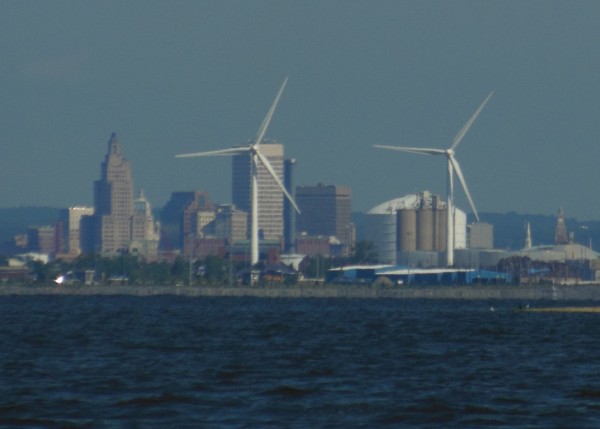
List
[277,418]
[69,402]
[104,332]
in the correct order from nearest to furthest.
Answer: [277,418] < [69,402] < [104,332]

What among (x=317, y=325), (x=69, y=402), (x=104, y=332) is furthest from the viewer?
(x=317, y=325)

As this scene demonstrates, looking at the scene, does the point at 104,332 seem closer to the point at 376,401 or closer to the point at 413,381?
the point at 413,381

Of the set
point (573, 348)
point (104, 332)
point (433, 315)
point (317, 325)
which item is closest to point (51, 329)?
point (104, 332)

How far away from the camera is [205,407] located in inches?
2104

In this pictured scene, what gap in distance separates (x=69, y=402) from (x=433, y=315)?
4049 inches

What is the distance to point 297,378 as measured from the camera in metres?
64.2

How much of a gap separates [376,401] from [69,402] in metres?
10.0

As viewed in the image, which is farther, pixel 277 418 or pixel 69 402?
pixel 69 402

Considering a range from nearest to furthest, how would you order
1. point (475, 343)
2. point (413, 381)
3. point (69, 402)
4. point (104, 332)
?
point (69, 402) → point (413, 381) → point (475, 343) → point (104, 332)

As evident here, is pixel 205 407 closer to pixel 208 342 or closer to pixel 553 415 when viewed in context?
pixel 553 415

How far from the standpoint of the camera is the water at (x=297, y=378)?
169ft

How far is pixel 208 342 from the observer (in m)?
92.6

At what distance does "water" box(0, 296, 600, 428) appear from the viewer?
51375mm

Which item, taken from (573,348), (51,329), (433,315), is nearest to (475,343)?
(573,348)
